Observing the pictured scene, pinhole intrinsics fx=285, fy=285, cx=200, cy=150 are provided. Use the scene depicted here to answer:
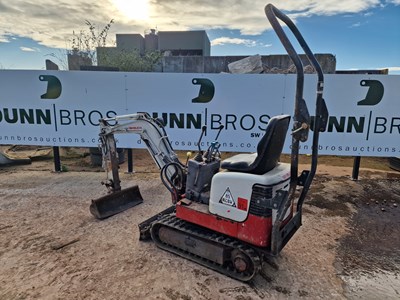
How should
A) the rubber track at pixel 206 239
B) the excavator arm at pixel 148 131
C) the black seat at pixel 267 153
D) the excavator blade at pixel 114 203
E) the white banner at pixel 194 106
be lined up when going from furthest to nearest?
1. the white banner at pixel 194 106
2. the excavator blade at pixel 114 203
3. the excavator arm at pixel 148 131
4. the rubber track at pixel 206 239
5. the black seat at pixel 267 153

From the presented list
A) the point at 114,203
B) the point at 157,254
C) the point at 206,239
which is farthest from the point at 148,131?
the point at 206,239

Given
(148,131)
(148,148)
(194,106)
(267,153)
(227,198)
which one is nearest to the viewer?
(267,153)

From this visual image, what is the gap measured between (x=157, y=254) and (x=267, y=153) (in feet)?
5.75

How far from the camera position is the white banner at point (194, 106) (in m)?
5.54

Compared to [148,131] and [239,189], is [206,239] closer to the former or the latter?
[239,189]

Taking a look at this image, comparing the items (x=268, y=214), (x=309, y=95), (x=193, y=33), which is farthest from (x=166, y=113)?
(x=193, y=33)

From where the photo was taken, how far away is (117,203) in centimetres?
457

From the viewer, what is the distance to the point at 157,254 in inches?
131

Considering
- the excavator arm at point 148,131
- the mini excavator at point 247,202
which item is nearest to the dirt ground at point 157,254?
the mini excavator at point 247,202

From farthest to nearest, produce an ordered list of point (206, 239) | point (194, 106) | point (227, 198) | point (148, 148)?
point (194, 106) < point (148, 148) < point (206, 239) < point (227, 198)

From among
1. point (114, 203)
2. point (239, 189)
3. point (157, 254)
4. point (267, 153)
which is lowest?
point (157, 254)

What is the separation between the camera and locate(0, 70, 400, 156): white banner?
5.54 m

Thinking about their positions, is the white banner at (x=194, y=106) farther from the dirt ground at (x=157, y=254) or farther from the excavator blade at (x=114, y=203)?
the excavator blade at (x=114, y=203)

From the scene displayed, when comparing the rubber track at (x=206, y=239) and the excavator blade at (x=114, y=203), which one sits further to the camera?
the excavator blade at (x=114, y=203)
